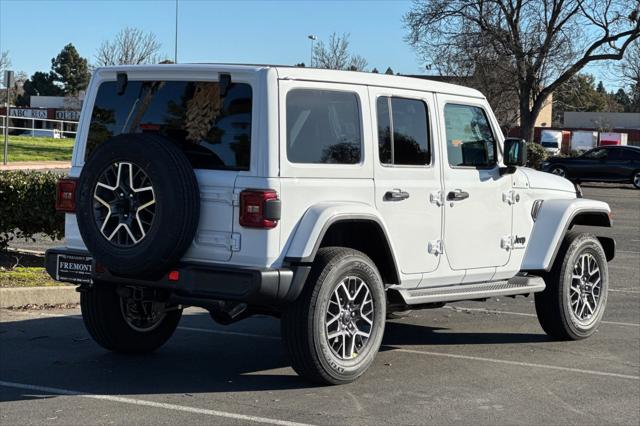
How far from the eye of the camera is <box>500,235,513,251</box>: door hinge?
796 centimetres

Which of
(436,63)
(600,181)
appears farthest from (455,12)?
(600,181)

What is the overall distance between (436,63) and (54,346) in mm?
35375

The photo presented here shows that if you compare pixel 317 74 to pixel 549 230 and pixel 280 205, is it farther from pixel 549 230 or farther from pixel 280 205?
pixel 549 230

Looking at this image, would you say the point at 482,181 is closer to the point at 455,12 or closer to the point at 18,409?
the point at 18,409

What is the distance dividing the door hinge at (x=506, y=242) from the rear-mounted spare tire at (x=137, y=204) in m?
2.92

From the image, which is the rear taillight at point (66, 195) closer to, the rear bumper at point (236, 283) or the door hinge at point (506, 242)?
the rear bumper at point (236, 283)

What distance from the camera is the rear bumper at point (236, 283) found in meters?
5.93

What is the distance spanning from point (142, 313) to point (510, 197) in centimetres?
317

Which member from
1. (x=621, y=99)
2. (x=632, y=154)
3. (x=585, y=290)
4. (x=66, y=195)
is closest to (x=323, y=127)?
(x=66, y=195)

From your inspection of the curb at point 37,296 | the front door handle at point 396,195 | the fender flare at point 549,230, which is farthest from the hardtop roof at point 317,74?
the curb at point 37,296

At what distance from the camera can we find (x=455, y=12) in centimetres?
4131

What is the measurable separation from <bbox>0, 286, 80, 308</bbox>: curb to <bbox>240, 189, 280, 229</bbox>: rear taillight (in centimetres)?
377

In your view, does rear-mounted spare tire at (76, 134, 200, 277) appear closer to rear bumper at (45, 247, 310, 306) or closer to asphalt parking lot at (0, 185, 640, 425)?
rear bumper at (45, 247, 310, 306)

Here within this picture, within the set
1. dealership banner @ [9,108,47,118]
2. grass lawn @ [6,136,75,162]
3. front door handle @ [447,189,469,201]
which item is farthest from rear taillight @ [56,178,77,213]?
dealership banner @ [9,108,47,118]
